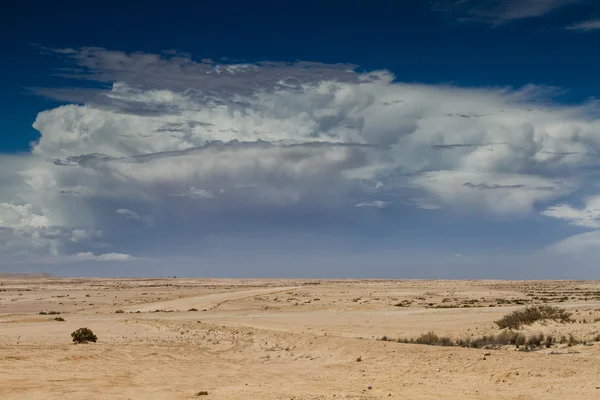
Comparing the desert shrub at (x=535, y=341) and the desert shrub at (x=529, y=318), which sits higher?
the desert shrub at (x=529, y=318)

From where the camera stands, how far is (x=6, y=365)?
71.8 ft

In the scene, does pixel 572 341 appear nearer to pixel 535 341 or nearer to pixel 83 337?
pixel 535 341

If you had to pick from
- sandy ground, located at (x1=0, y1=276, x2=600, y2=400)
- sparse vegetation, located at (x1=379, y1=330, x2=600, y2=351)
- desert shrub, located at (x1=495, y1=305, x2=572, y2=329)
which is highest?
desert shrub, located at (x1=495, y1=305, x2=572, y2=329)

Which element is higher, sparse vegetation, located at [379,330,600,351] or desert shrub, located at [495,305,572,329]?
desert shrub, located at [495,305,572,329]

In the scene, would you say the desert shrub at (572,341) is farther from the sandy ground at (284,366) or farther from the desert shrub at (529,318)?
the desert shrub at (529,318)

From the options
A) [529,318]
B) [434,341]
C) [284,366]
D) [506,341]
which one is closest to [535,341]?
[506,341]

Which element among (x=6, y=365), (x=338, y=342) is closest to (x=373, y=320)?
(x=338, y=342)

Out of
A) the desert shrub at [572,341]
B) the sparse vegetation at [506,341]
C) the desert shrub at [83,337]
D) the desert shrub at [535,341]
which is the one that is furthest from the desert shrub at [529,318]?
the desert shrub at [83,337]

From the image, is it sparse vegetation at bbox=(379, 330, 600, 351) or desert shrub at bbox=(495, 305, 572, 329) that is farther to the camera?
desert shrub at bbox=(495, 305, 572, 329)

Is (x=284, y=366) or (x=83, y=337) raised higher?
(x=83, y=337)

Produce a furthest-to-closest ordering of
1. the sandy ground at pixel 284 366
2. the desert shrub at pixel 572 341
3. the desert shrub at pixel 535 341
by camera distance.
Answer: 1. the desert shrub at pixel 535 341
2. the desert shrub at pixel 572 341
3. the sandy ground at pixel 284 366

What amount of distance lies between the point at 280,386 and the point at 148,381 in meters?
4.47

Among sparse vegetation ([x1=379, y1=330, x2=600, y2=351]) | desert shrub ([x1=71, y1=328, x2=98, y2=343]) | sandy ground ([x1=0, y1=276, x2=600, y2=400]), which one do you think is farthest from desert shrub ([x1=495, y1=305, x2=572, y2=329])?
desert shrub ([x1=71, y1=328, x2=98, y2=343])

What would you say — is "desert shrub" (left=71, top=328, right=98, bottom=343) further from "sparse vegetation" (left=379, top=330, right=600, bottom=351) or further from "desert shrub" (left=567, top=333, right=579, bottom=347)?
"desert shrub" (left=567, top=333, right=579, bottom=347)
